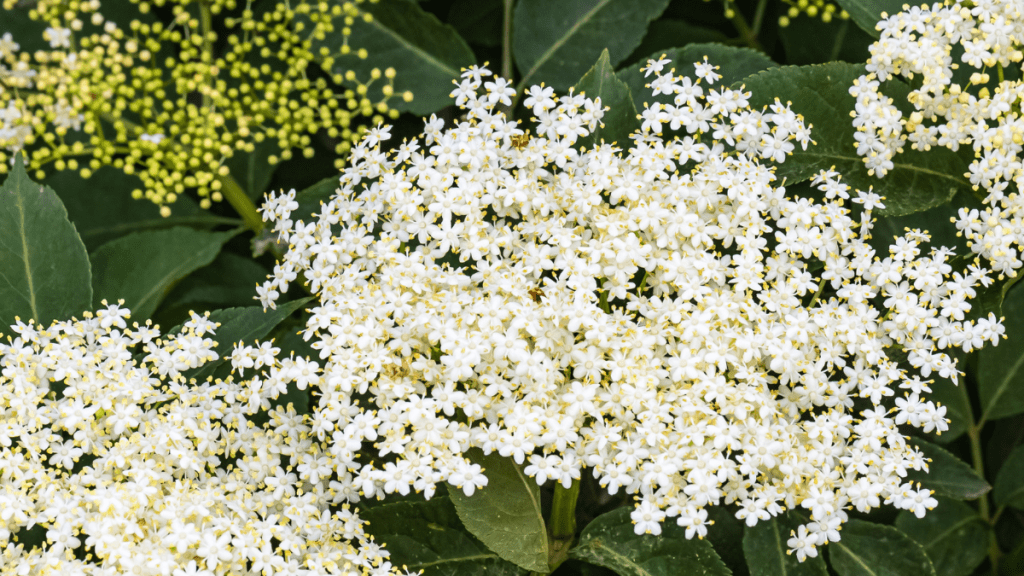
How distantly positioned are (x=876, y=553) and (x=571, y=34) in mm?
1127

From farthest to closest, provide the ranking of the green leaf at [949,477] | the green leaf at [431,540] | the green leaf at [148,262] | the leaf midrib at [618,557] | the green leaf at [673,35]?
the green leaf at [673,35], the green leaf at [148,262], the green leaf at [949,477], the green leaf at [431,540], the leaf midrib at [618,557]

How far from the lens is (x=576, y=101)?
125 centimetres

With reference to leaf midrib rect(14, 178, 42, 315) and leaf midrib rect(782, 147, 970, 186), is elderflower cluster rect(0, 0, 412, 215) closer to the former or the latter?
leaf midrib rect(14, 178, 42, 315)

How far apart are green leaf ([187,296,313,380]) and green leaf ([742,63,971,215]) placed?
2.76 feet

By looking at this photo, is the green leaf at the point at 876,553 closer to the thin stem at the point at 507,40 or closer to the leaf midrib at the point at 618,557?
the leaf midrib at the point at 618,557

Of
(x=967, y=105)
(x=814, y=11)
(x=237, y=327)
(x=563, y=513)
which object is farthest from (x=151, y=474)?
(x=814, y=11)

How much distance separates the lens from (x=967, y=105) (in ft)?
4.06

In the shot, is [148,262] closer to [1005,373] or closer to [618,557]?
[618,557]

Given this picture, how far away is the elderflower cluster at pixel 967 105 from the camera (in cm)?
120

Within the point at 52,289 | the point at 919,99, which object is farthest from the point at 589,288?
the point at 52,289

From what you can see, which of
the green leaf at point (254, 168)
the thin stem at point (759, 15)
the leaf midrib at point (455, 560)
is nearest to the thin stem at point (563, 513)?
the leaf midrib at point (455, 560)

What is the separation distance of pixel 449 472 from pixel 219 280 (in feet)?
2.96

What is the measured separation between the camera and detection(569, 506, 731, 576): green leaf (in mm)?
1204

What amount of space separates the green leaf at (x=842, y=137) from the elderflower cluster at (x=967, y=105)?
5 cm
